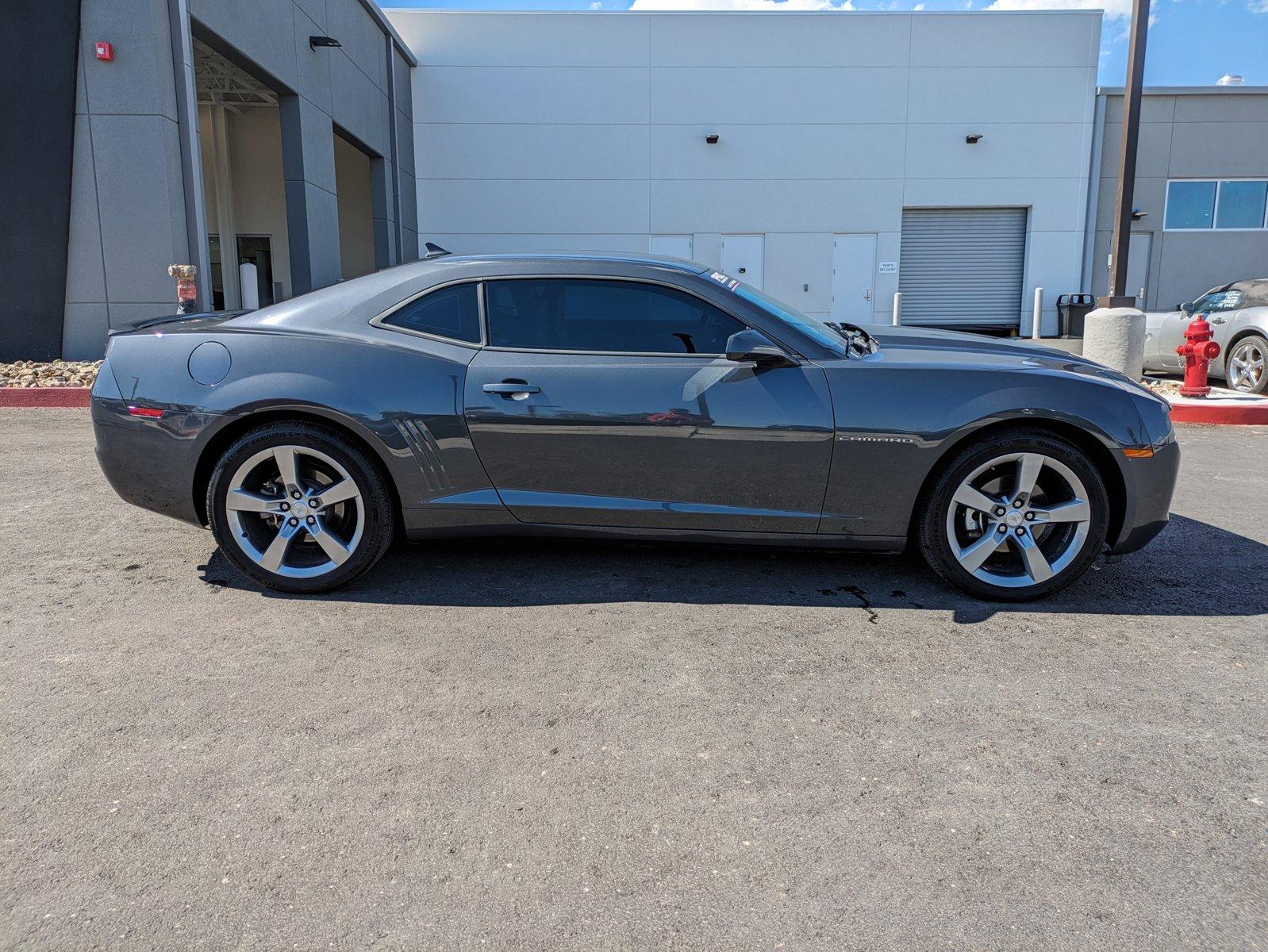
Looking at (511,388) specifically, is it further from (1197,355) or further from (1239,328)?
(1239,328)

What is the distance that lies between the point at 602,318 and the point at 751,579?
1.36 metres

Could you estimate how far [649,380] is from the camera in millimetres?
3826

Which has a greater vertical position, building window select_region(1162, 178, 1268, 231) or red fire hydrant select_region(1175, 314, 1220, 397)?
building window select_region(1162, 178, 1268, 231)

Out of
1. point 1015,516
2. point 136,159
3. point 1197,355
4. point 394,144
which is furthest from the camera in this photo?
point 394,144

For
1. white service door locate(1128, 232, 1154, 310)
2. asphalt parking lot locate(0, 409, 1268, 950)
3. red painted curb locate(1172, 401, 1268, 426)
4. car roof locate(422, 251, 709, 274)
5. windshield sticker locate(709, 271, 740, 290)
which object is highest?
white service door locate(1128, 232, 1154, 310)

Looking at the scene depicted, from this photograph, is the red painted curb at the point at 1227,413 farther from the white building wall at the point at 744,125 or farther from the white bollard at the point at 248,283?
the white building wall at the point at 744,125

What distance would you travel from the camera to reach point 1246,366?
437 inches

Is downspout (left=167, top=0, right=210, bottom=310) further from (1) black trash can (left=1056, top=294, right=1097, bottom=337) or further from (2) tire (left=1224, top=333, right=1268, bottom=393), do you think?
(1) black trash can (left=1056, top=294, right=1097, bottom=337)

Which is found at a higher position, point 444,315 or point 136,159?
point 136,159

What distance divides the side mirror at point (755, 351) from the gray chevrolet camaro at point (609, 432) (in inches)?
0.4

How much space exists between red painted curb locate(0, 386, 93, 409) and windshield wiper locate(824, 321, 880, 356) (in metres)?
7.98

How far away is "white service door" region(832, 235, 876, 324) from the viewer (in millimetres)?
22312

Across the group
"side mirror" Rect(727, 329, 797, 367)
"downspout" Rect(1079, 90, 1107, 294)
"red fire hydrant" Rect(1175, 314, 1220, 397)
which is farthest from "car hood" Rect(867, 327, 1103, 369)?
"downspout" Rect(1079, 90, 1107, 294)

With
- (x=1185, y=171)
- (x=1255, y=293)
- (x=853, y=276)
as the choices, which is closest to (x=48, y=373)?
(x=1255, y=293)
